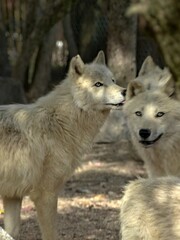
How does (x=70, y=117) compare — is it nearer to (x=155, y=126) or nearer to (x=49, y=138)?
(x=49, y=138)

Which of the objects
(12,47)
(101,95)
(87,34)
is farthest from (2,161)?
(12,47)

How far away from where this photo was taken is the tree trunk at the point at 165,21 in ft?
5.84

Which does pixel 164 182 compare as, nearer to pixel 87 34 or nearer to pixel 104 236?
pixel 104 236

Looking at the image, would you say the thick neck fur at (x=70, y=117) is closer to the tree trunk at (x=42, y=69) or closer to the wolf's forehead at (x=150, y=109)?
the wolf's forehead at (x=150, y=109)

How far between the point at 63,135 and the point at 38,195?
2.01 ft

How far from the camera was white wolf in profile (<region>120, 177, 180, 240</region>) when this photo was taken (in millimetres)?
3732

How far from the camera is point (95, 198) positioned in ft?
27.6

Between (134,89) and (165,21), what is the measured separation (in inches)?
175

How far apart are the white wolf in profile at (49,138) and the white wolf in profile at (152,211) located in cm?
205

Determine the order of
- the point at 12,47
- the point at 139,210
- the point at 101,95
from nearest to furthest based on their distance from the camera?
the point at 139,210, the point at 101,95, the point at 12,47

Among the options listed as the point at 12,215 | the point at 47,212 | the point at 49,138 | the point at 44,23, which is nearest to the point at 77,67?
the point at 49,138

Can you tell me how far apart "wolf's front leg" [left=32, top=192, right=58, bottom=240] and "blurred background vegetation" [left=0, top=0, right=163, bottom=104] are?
451cm

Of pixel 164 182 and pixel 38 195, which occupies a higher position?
pixel 164 182

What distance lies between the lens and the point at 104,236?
21.8 ft
